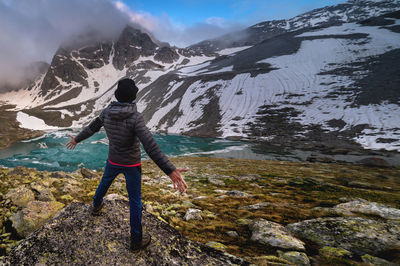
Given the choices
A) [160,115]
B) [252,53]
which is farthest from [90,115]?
[252,53]

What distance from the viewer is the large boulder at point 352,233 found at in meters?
3.76

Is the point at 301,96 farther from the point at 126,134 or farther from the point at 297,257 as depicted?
the point at 126,134

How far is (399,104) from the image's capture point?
147ft

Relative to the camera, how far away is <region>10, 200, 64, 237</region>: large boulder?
3909 mm

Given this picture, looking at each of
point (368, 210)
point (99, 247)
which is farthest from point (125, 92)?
point (368, 210)

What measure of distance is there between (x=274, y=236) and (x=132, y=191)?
11.5ft

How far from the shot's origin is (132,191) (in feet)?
11.4

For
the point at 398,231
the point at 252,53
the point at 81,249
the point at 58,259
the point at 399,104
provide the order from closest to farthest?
the point at 58,259 → the point at 81,249 → the point at 398,231 → the point at 399,104 → the point at 252,53

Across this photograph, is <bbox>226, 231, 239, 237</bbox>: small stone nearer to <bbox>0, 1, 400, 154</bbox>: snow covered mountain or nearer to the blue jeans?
the blue jeans

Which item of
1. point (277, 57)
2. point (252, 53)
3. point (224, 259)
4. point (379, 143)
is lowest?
point (379, 143)

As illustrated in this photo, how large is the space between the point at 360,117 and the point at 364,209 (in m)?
53.7

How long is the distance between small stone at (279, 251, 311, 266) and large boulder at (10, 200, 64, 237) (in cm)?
549

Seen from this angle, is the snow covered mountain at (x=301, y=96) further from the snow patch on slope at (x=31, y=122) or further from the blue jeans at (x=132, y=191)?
the blue jeans at (x=132, y=191)

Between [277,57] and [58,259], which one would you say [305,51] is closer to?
[277,57]
